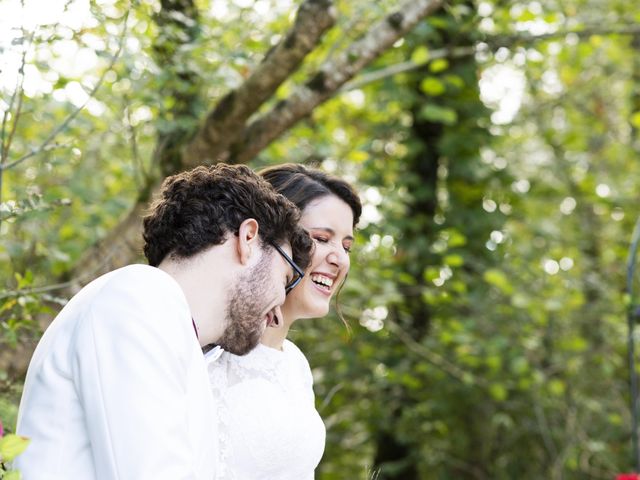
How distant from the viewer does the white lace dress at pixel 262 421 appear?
2580 mm

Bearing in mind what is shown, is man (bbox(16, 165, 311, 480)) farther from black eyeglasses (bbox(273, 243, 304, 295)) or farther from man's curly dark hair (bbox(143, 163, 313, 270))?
black eyeglasses (bbox(273, 243, 304, 295))

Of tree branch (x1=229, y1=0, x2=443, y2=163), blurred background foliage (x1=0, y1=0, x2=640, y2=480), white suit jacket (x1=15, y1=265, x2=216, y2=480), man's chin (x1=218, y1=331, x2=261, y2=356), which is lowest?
blurred background foliage (x1=0, y1=0, x2=640, y2=480)

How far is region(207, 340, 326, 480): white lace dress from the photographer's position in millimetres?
2580

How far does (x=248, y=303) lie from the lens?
6.35 feet

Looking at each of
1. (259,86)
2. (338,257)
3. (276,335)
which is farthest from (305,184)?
(259,86)

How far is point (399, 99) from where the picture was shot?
6.34 meters

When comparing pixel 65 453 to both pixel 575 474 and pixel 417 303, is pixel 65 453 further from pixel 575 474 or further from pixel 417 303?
pixel 575 474

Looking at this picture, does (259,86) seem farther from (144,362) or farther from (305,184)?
(144,362)

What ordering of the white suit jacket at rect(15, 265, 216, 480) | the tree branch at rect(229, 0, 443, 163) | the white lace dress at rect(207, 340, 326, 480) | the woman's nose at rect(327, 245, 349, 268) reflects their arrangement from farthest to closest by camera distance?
the tree branch at rect(229, 0, 443, 163), the woman's nose at rect(327, 245, 349, 268), the white lace dress at rect(207, 340, 326, 480), the white suit jacket at rect(15, 265, 216, 480)

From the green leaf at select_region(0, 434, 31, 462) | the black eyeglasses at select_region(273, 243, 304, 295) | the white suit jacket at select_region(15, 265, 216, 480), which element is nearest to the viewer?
the green leaf at select_region(0, 434, 31, 462)

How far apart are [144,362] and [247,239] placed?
19.2 inches

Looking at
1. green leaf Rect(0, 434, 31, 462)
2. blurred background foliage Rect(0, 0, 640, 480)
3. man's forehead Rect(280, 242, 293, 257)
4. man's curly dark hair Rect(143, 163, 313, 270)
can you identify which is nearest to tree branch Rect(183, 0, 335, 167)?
blurred background foliage Rect(0, 0, 640, 480)

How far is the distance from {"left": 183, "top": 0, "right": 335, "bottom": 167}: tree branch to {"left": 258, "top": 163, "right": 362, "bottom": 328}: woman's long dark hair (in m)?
0.68

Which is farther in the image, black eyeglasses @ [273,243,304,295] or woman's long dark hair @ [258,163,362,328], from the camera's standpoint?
woman's long dark hair @ [258,163,362,328]
